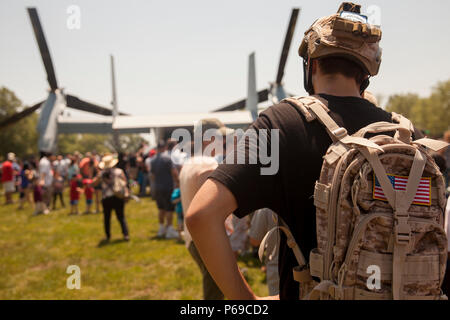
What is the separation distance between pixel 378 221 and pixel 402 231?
8 cm

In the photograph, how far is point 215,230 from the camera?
1139 mm

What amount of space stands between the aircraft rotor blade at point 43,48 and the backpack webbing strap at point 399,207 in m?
21.1

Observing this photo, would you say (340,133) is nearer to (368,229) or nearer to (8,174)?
(368,229)

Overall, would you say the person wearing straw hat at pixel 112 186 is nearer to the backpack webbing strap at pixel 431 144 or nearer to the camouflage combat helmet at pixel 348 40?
the camouflage combat helmet at pixel 348 40

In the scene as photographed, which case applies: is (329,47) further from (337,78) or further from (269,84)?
(269,84)

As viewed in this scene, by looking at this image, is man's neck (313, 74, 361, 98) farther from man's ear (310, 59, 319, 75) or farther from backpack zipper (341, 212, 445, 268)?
backpack zipper (341, 212, 445, 268)

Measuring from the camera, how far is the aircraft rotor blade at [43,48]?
60.6 feet

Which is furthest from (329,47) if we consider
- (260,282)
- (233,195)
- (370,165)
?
(260,282)

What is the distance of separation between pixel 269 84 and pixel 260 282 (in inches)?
707

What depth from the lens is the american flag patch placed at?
3.64 feet

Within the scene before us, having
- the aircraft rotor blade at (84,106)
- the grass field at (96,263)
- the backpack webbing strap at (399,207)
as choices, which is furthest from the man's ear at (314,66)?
the aircraft rotor blade at (84,106)

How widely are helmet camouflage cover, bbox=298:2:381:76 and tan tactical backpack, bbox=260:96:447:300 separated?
0.35m

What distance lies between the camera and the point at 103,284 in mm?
5289

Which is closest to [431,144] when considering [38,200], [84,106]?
[38,200]
